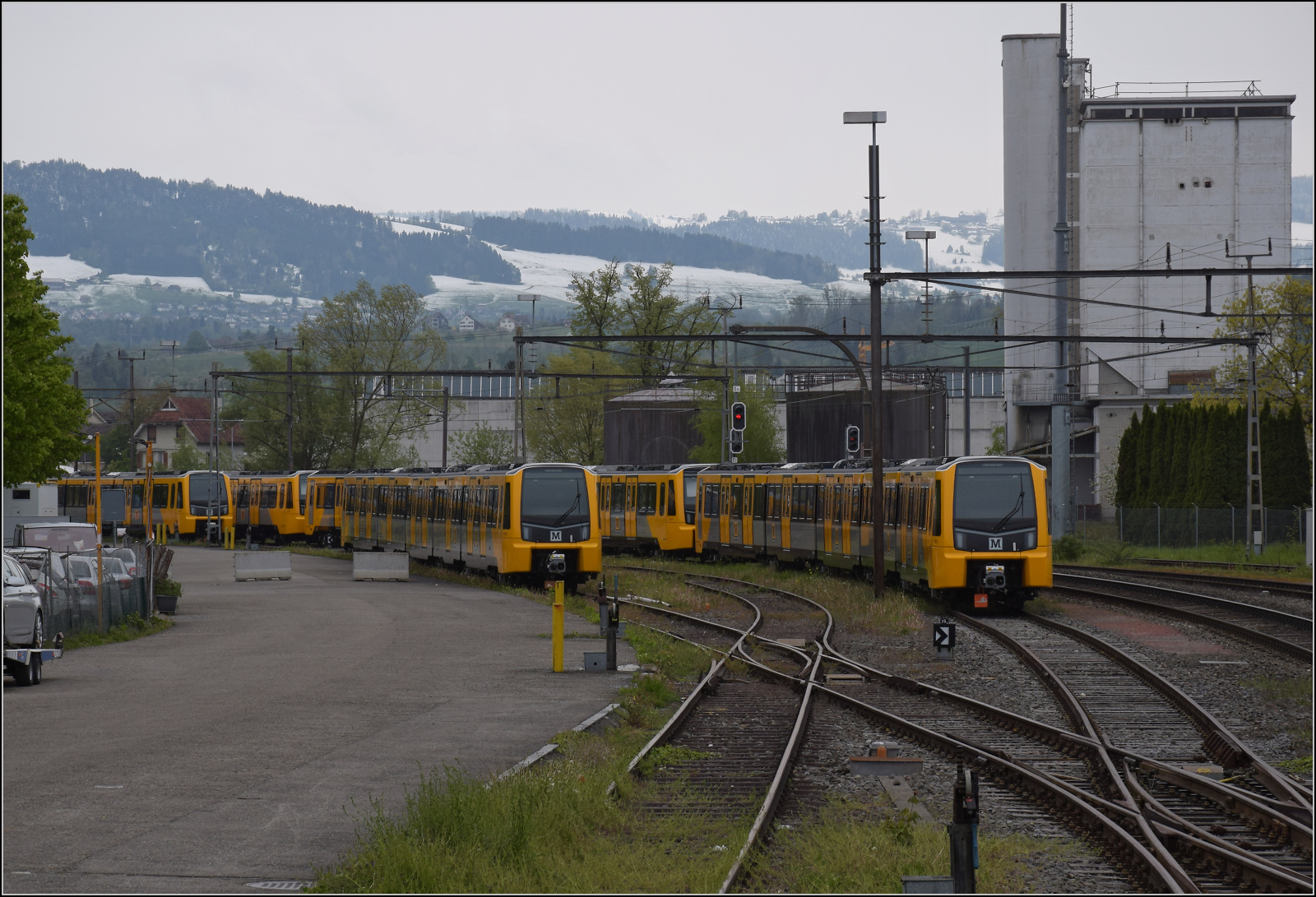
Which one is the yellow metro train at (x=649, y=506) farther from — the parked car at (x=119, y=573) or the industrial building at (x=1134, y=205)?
the industrial building at (x=1134, y=205)

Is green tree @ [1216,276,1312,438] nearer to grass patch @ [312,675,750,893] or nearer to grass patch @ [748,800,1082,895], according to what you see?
grass patch @ [748,800,1082,895]

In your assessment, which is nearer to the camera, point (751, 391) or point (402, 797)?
point (402, 797)

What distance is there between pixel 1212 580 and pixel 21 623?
25.6 meters

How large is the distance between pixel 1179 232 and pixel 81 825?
80989mm

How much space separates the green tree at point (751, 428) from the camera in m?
74.9

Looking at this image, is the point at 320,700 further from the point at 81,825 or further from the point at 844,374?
the point at 844,374

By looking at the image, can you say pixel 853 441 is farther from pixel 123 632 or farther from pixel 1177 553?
pixel 123 632

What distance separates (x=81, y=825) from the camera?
9.33 metres

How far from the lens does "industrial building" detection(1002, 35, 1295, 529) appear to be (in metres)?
79.8

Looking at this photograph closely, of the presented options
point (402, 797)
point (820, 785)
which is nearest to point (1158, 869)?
point (820, 785)

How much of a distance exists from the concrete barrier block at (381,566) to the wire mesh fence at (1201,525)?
23.0 meters

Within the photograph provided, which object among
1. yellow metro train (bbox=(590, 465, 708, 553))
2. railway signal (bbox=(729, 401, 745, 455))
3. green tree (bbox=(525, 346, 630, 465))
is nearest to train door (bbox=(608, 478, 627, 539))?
yellow metro train (bbox=(590, 465, 708, 553))

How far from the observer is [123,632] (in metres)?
24.5

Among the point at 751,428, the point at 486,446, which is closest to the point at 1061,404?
the point at 751,428
